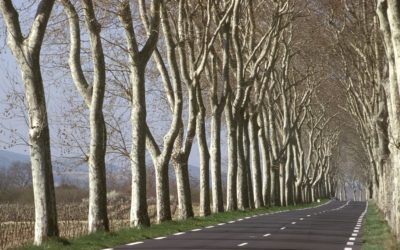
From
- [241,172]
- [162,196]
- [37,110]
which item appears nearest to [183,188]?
A: [162,196]

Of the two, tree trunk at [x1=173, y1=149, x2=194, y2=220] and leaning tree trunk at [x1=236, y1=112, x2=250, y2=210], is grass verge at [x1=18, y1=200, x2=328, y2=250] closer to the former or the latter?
tree trunk at [x1=173, y1=149, x2=194, y2=220]

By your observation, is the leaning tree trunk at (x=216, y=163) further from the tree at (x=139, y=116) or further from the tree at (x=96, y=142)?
the tree at (x=96, y=142)

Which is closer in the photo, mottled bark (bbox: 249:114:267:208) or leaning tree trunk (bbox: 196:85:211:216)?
leaning tree trunk (bbox: 196:85:211:216)

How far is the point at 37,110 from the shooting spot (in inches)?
714

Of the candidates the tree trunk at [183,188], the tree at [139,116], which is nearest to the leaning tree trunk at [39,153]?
the tree at [139,116]

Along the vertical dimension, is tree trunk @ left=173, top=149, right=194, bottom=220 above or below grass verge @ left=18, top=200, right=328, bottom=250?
above

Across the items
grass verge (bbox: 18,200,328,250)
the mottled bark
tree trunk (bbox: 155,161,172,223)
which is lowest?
grass verge (bbox: 18,200,328,250)

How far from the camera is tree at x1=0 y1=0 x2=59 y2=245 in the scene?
1816cm

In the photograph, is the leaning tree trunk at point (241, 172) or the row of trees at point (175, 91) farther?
the leaning tree trunk at point (241, 172)

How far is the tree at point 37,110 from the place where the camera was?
59.6ft

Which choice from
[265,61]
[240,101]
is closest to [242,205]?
[240,101]

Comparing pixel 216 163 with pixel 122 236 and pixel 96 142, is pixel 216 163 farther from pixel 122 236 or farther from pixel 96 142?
pixel 122 236

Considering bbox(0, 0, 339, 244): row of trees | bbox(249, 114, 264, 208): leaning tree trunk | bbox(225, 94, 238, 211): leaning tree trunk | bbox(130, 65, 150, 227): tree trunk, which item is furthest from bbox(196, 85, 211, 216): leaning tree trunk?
bbox(249, 114, 264, 208): leaning tree trunk

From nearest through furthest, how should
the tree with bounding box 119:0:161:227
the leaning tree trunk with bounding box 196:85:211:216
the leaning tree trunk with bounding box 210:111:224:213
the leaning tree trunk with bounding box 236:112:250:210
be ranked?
the tree with bounding box 119:0:161:227 → the leaning tree trunk with bounding box 196:85:211:216 → the leaning tree trunk with bounding box 210:111:224:213 → the leaning tree trunk with bounding box 236:112:250:210
